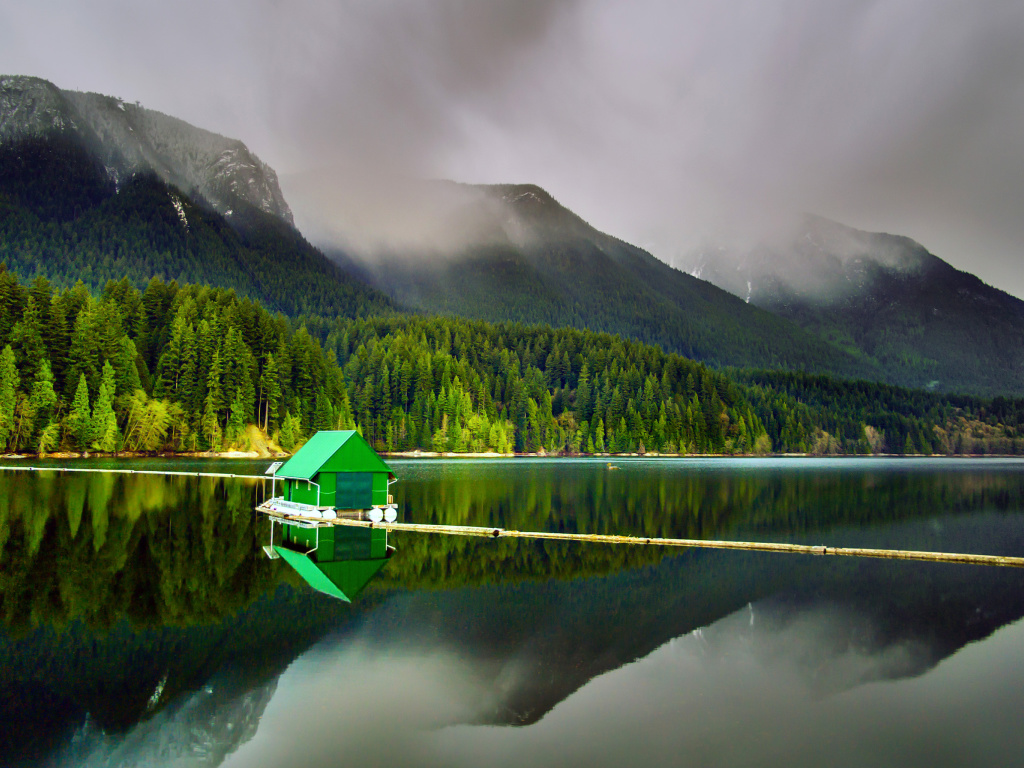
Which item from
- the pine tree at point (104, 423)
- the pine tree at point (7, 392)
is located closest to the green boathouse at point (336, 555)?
the pine tree at point (7, 392)

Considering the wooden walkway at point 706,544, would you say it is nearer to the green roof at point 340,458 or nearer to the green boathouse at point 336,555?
the green boathouse at point 336,555

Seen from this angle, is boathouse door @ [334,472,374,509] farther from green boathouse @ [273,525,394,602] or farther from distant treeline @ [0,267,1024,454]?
distant treeline @ [0,267,1024,454]

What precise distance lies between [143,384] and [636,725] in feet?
356

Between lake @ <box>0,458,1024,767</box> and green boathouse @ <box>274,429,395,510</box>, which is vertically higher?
green boathouse @ <box>274,429,395,510</box>

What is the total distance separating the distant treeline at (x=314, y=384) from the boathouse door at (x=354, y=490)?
64896mm

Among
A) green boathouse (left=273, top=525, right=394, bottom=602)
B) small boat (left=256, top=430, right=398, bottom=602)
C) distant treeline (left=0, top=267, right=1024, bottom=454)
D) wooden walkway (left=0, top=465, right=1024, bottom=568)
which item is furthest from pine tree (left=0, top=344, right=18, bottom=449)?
wooden walkway (left=0, top=465, right=1024, bottom=568)

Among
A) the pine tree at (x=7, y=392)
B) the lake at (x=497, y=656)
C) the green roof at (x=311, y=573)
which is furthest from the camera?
the pine tree at (x=7, y=392)

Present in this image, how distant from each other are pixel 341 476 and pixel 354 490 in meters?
1.12

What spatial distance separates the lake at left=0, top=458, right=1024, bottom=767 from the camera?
11484mm

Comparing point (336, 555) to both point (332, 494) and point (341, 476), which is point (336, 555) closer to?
point (332, 494)

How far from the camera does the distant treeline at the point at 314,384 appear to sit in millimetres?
89500

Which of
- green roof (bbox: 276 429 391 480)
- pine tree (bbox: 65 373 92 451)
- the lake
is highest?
pine tree (bbox: 65 373 92 451)

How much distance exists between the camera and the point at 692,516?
41906 millimetres

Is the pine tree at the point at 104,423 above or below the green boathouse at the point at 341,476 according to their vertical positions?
above
